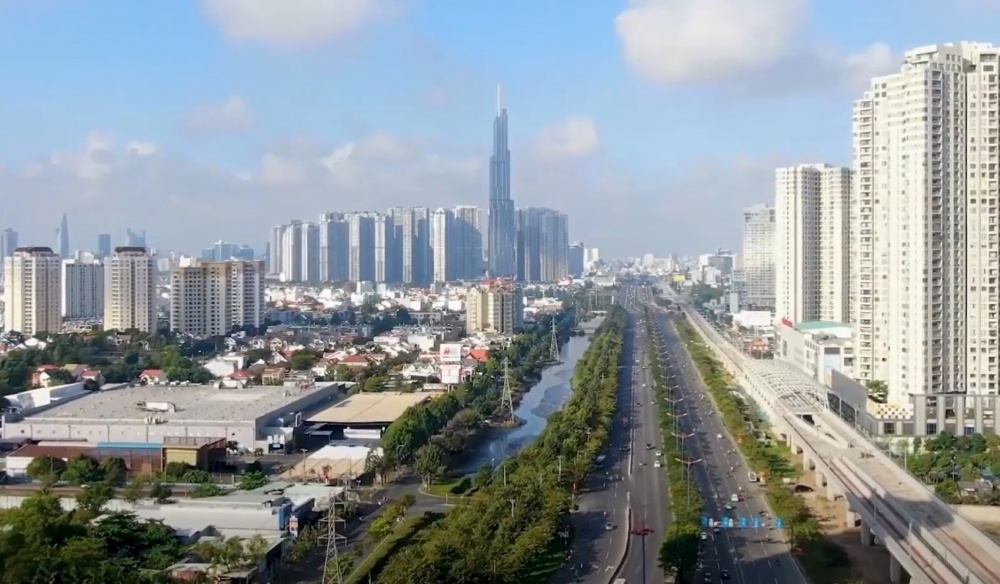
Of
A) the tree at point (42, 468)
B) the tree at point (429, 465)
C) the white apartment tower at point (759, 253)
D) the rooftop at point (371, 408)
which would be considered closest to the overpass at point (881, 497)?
the tree at point (429, 465)

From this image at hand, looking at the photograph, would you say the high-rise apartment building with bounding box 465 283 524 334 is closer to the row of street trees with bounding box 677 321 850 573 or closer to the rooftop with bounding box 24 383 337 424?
the row of street trees with bounding box 677 321 850 573

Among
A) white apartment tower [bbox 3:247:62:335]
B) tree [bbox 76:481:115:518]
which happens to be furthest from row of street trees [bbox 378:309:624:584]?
white apartment tower [bbox 3:247:62:335]

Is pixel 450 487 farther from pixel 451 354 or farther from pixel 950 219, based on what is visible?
pixel 451 354

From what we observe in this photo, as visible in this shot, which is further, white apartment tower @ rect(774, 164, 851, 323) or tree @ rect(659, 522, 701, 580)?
white apartment tower @ rect(774, 164, 851, 323)

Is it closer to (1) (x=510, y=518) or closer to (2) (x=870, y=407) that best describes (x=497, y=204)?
(2) (x=870, y=407)

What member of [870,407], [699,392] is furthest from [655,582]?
[699,392]

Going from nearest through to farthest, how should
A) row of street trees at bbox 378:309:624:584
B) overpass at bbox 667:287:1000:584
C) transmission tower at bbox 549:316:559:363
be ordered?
overpass at bbox 667:287:1000:584 < row of street trees at bbox 378:309:624:584 < transmission tower at bbox 549:316:559:363

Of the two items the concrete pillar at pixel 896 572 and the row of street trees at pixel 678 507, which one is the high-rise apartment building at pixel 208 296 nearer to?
the row of street trees at pixel 678 507
